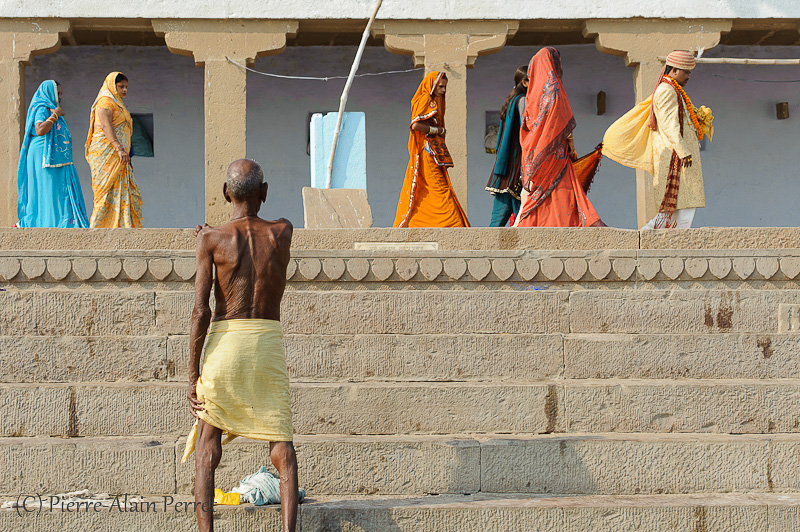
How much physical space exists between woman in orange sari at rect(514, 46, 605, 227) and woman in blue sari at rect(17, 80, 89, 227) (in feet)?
12.5

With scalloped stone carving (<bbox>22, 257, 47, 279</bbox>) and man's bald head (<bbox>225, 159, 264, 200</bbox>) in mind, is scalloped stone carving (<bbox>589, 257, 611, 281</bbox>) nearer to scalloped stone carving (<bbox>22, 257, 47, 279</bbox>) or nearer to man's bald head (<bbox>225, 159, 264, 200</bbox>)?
man's bald head (<bbox>225, 159, 264, 200</bbox>)

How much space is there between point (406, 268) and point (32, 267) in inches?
88.9

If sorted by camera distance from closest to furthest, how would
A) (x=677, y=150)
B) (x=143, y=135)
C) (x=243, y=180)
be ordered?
(x=243, y=180), (x=677, y=150), (x=143, y=135)

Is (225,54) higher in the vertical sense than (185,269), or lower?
higher

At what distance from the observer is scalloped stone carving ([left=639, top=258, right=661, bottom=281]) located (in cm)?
602

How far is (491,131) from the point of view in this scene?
43.4 feet

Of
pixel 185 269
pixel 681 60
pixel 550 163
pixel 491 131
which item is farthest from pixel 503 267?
pixel 491 131

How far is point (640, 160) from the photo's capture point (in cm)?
756

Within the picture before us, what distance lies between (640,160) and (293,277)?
310cm

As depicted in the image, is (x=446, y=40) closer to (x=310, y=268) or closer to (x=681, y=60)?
(x=681, y=60)

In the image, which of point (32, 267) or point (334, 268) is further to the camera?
point (334, 268)

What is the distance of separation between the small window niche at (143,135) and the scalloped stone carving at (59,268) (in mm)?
7373

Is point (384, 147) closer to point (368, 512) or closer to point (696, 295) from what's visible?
point (696, 295)

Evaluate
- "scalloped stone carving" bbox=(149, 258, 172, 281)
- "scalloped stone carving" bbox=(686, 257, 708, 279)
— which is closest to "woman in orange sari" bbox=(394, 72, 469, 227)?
"scalloped stone carving" bbox=(686, 257, 708, 279)
